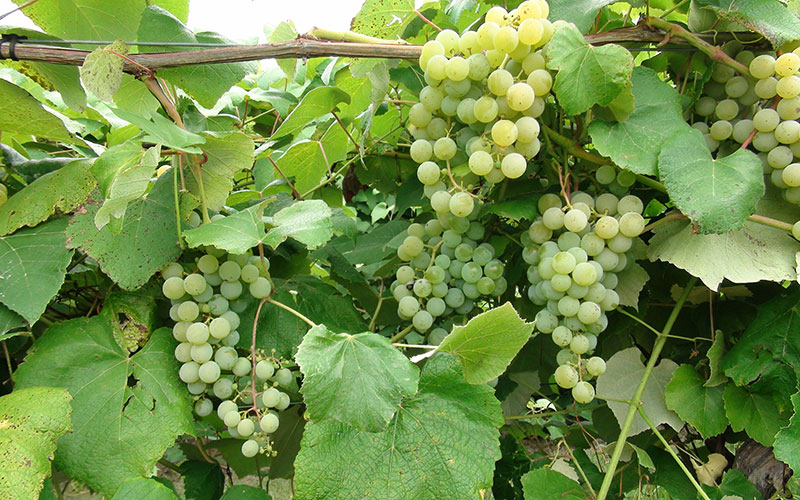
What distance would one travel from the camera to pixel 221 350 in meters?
0.86

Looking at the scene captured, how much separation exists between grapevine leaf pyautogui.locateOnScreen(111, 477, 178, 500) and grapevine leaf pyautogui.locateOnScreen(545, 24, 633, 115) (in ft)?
2.72

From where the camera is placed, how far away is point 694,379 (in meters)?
0.98

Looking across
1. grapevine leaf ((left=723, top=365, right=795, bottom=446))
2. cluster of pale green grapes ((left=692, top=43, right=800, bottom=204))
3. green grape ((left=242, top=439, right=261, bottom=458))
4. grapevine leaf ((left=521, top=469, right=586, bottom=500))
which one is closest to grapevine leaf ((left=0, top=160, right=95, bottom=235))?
green grape ((left=242, top=439, right=261, bottom=458))

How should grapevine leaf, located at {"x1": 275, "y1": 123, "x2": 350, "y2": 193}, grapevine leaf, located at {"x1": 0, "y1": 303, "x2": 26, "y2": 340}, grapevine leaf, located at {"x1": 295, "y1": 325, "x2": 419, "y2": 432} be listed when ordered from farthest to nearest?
grapevine leaf, located at {"x1": 275, "y1": 123, "x2": 350, "y2": 193}, grapevine leaf, located at {"x1": 0, "y1": 303, "x2": 26, "y2": 340}, grapevine leaf, located at {"x1": 295, "y1": 325, "x2": 419, "y2": 432}

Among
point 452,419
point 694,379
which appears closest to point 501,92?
point 452,419

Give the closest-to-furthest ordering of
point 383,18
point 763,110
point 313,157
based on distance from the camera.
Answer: point 763,110, point 383,18, point 313,157

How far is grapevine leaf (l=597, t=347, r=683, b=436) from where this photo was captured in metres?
0.98

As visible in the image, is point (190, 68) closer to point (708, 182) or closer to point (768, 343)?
point (708, 182)

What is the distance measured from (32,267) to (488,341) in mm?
730

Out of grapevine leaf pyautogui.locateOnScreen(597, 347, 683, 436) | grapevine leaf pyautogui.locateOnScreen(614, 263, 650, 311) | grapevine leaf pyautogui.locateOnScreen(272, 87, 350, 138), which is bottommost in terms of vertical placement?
grapevine leaf pyautogui.locateOnScreen(597, 347, 683, 436)

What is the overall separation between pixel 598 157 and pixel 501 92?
0.23 m

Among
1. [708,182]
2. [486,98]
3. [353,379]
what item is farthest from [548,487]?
[486,98]

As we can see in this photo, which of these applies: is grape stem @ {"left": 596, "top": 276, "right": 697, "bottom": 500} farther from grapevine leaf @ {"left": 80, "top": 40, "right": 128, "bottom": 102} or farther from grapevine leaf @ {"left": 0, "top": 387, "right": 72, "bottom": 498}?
grapevine leaf @ {"left": 80, "top": 40, "right": 128, "bottom": 102}

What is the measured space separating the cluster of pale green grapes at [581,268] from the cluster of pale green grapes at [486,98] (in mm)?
130
